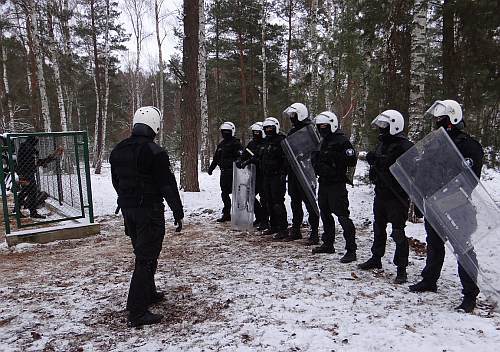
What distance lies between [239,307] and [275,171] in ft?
10.1

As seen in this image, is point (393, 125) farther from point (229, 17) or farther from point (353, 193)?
point (229, 17)

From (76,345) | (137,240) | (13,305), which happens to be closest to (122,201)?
(137,240)

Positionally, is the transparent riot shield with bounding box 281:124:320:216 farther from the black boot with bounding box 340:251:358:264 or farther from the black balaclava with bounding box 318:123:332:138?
the black boot with bounding box 340:251:358:264

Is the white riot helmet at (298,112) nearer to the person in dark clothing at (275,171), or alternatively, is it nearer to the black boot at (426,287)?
the person in dark clothing at (275,171)

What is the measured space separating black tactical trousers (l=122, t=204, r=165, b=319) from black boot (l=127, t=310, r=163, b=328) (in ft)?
0.11

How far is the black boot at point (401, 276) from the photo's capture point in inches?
188

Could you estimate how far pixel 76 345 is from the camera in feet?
11.7

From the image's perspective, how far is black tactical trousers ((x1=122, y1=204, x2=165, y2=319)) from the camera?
3.87 metres

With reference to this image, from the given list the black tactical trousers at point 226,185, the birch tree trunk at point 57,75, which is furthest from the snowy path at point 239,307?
the birch tree trunk at point 57,75

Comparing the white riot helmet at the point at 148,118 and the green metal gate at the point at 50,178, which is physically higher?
the white riot helmet at the point at 148,118

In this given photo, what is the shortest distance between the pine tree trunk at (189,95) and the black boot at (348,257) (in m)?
6.57

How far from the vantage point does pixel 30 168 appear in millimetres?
9062

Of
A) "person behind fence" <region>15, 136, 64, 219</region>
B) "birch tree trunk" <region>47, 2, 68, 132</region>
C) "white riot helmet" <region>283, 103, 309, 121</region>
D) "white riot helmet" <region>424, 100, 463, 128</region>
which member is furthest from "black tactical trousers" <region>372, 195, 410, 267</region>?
"birch tree trunk" <region>47, 2, 68, 132</region>

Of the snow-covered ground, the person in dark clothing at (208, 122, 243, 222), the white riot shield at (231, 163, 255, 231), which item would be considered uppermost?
the person in dark clothing at (208, 122, 243, 222)
